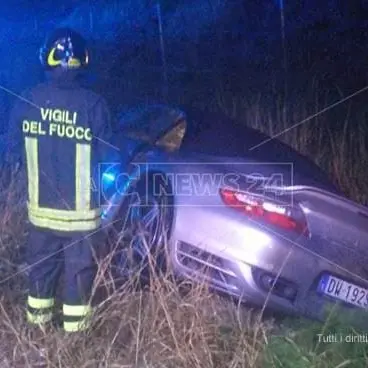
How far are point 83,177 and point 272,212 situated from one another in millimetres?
1050

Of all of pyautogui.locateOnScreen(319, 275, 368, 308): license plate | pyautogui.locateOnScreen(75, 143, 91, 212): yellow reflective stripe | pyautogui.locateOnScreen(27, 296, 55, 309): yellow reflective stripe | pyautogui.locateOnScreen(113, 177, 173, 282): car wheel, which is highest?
pyautogui.locateOnScreen(75, 143, 91, 212): yellow reflective stripe

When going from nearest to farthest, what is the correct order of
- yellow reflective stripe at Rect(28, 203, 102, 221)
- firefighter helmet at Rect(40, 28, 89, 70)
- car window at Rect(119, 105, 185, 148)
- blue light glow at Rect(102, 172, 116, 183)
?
1. firefighter helmet at Rect(40, 28, 89, 70)
2. yellow reflective stripe at Rect(28, 203, 102, 221)
3. blue light glow at Rect(102, 172, 116, 183)
4. car window at Rect(119, 105, 185, 148)

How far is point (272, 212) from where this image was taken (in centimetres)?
479

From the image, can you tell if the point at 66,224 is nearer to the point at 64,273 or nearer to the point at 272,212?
the point at 64,273

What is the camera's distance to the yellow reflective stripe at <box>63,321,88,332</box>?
4516mm

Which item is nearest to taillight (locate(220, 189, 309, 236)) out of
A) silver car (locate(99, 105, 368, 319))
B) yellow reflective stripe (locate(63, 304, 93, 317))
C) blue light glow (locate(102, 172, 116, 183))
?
silver car (locate(99, 105, 368, 319))

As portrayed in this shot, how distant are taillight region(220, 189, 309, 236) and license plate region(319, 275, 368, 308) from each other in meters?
0.28

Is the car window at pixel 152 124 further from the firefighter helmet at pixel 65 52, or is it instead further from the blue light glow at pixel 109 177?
the firefighter helmet at pixel 65 52

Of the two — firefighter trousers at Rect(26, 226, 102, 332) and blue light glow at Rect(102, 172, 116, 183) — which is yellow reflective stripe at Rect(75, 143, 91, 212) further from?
blue light glow at Rect(102, 172, 116, 183)

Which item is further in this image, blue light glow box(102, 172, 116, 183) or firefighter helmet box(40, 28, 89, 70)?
blue light glow box(102, 172, 116, 183)

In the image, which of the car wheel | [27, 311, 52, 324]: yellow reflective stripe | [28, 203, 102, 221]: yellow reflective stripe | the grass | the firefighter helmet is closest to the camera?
the grass

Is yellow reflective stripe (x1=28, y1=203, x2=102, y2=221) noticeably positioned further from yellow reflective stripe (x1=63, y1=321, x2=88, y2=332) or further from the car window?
the car window

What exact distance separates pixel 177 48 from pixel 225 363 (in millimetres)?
7682

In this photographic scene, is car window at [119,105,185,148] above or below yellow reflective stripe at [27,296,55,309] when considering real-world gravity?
above
